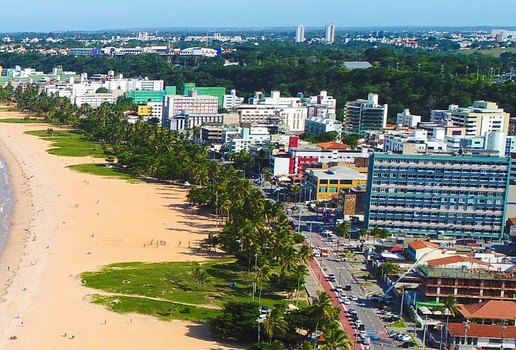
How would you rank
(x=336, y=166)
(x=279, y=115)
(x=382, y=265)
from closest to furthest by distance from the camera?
(x=382, y=265) < (x=336, y=166) < (x=279, y=115)

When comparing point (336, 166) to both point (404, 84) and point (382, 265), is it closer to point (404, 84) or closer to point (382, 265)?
point (382, 265)

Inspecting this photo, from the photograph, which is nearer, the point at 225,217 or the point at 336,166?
the point at 225,217

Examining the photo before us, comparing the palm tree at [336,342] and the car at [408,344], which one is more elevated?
the palm tree at [336,342]

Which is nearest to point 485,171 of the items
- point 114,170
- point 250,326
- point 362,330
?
point 362,330

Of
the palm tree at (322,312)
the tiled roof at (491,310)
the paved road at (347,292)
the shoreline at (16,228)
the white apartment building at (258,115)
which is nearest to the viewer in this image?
the palm tree at (322,312)

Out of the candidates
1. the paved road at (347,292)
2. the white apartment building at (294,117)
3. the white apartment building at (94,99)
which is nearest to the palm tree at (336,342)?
the paved road at (347,292)

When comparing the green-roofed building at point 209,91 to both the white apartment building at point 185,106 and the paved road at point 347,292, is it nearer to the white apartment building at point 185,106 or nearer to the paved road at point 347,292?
the white apartment building at point 185,106
